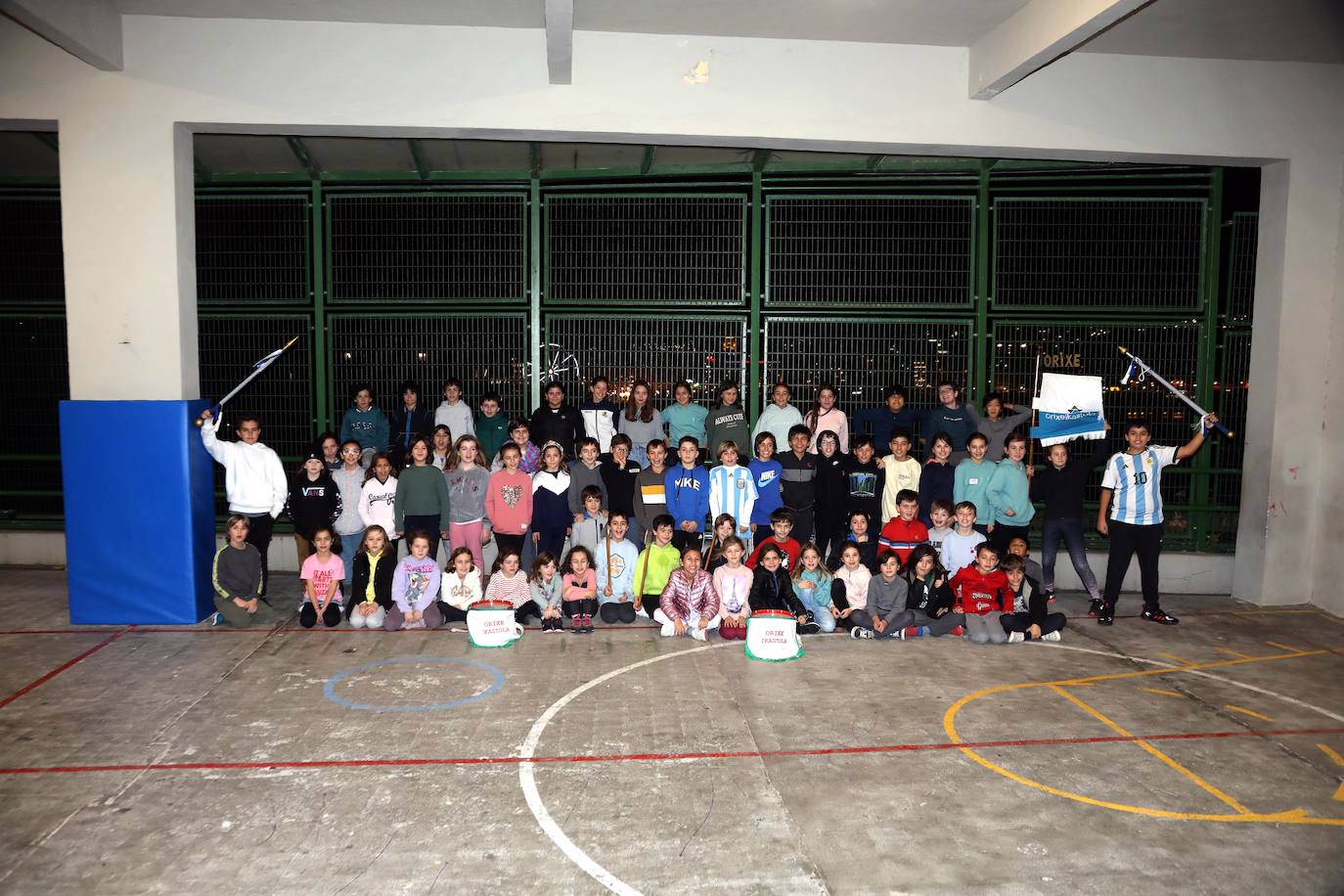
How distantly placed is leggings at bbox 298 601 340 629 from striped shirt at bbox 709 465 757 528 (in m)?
3.69

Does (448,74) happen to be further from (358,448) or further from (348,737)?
(348,737)

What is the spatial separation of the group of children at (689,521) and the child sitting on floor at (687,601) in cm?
1

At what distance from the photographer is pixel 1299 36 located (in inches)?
340

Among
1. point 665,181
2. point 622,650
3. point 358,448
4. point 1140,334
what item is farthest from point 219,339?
point 1140,334

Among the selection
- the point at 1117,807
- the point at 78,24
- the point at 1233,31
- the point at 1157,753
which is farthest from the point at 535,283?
the point at 1117,807

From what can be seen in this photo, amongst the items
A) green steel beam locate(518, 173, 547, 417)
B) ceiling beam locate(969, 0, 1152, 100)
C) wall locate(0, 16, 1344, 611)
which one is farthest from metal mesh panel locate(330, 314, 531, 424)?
ceiling beam locate(969, 0, 1152, 100)

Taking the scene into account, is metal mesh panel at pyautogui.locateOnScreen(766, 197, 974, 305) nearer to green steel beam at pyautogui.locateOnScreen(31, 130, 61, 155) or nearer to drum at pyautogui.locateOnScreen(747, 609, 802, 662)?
drum at pyautogui.locateOnScreen(747, 609, 802, 662)

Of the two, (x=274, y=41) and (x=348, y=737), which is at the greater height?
(x=274, y=41)

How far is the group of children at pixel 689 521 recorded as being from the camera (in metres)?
8.04

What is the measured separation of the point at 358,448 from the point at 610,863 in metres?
5.80

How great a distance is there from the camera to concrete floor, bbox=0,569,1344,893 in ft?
13.9

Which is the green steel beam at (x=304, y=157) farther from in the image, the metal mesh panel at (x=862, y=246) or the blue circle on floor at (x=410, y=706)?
the blue circle on floor at (x=410, y=706)

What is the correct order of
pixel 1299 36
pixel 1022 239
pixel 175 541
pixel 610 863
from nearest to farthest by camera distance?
pixel 610 863 → pixel 175 541 → pixel 1299 36 → pixel 1022 239

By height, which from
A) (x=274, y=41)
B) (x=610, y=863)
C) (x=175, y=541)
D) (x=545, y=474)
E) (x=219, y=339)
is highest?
(x=274, y=41)
